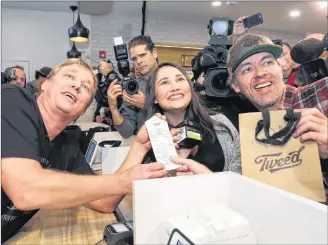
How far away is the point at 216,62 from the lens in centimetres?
145

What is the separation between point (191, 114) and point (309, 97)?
1.52 feet

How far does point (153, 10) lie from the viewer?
5.00 metres

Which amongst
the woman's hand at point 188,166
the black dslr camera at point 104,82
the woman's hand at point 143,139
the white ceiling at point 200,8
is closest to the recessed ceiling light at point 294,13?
the white ceiling at point 200,8

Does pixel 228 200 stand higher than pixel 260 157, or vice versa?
pixel 260 157

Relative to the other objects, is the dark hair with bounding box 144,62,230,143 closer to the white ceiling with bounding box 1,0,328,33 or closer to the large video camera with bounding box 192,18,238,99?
the large video camera with bounding box 192,18,238,99

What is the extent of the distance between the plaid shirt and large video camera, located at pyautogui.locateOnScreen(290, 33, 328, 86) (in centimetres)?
10

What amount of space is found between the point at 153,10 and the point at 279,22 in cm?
222

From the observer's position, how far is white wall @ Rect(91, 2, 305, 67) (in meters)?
5.39

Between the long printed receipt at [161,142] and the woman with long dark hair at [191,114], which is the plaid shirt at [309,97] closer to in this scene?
the woman with long dark hair at [191,114]

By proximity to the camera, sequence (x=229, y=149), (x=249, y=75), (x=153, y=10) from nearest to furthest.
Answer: (x=249, y=75), (x=229, y=149), (x=153, y=10)

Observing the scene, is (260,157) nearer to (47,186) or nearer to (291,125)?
(291,125)

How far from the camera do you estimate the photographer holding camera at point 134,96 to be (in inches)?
70.1

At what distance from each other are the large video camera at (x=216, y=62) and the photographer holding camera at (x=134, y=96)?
1.03ft

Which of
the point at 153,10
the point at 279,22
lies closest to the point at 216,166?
the point at 153,10
